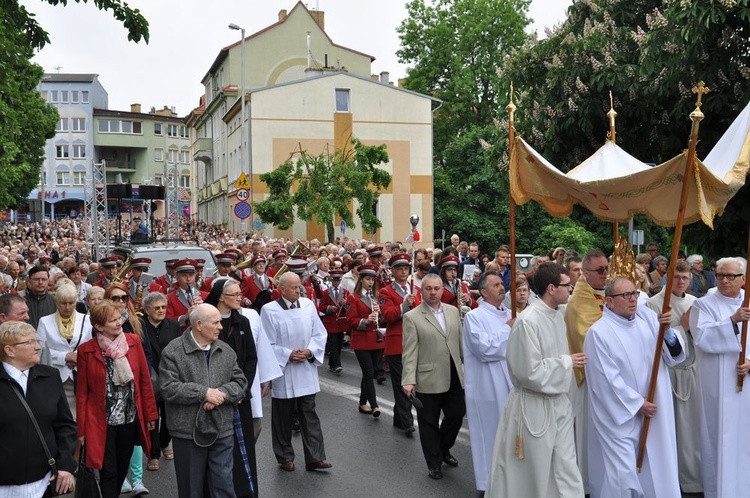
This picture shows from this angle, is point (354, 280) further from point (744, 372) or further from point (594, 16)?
point (744, 372)

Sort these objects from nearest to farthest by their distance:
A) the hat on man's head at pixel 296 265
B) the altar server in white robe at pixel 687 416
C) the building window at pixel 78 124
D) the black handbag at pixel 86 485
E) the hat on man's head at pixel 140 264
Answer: the black handbag at pixel 86 485 → the altar server in white robe at pixel 687 416 → the hat on man's head at pixel 296 265 → the hat on man's head at pixel 140 264 → the building window at pixel 78 124

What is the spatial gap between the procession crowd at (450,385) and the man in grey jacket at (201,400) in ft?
0.04

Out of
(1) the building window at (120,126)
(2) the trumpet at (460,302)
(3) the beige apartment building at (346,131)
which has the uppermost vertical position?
(1) the building window at (120,126)

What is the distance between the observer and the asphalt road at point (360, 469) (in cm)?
805

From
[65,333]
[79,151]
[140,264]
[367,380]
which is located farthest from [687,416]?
[79,151]

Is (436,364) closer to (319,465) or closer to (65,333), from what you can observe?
(319,465)

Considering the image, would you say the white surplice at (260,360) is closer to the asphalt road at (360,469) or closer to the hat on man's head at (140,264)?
the asphalt road at (360,469)

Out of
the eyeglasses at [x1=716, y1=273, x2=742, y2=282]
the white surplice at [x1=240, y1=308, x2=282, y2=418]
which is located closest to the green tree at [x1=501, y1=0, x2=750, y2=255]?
the eyeglasses at [x1=716, y1=273, x2=742, y2=282]

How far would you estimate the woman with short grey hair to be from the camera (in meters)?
8.30

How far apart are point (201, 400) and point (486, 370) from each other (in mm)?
2746

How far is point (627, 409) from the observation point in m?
6.57

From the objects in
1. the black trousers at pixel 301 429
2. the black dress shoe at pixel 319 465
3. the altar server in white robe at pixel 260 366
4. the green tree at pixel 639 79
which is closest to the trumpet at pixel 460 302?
the black trousers at pixel 301 429

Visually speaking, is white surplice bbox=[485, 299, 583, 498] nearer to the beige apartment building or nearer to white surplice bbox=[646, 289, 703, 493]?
white surplice bbox=[646, 289, 703, 493]

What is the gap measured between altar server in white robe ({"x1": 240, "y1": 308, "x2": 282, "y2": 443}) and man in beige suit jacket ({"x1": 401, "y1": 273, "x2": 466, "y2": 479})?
1.32m
